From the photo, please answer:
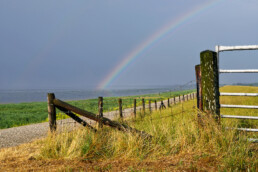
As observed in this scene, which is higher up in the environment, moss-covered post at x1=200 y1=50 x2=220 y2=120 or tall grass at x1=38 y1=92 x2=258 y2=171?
moss-covered post at x1=200 y1=50 x2=220 y2=120

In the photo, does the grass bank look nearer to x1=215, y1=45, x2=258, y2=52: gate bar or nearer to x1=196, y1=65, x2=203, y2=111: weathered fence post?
x1=196, y1=65, x2=203, y2=111: weathered fence post

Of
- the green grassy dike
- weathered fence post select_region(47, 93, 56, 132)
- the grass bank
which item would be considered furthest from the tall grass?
the green grassy dike

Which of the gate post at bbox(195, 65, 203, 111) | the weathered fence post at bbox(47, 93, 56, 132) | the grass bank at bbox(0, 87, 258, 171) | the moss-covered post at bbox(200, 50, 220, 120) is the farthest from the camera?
the weathered fence post at bbox(47, 93, 56, 132)

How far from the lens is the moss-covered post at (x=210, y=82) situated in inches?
241

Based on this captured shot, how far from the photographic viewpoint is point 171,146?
207 inches

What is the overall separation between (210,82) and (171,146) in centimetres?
198

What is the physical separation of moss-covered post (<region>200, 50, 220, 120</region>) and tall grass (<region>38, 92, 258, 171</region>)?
37 centimetres

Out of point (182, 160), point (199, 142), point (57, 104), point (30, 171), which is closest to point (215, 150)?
point (199, 142)

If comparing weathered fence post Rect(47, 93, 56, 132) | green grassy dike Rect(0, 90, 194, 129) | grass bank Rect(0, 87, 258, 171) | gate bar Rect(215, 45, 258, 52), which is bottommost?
green grassy dike Rect(0, 90, 194, 129)

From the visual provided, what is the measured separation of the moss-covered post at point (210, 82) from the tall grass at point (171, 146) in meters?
0.37

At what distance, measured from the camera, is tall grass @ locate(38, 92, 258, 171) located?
15.3ft

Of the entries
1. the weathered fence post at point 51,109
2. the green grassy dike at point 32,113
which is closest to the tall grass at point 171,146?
the weathered fence post at point 51,109

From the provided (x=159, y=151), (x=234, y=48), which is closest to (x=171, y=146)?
(x=159, y=151)

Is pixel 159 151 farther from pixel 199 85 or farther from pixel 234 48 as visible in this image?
pixel 234 48
